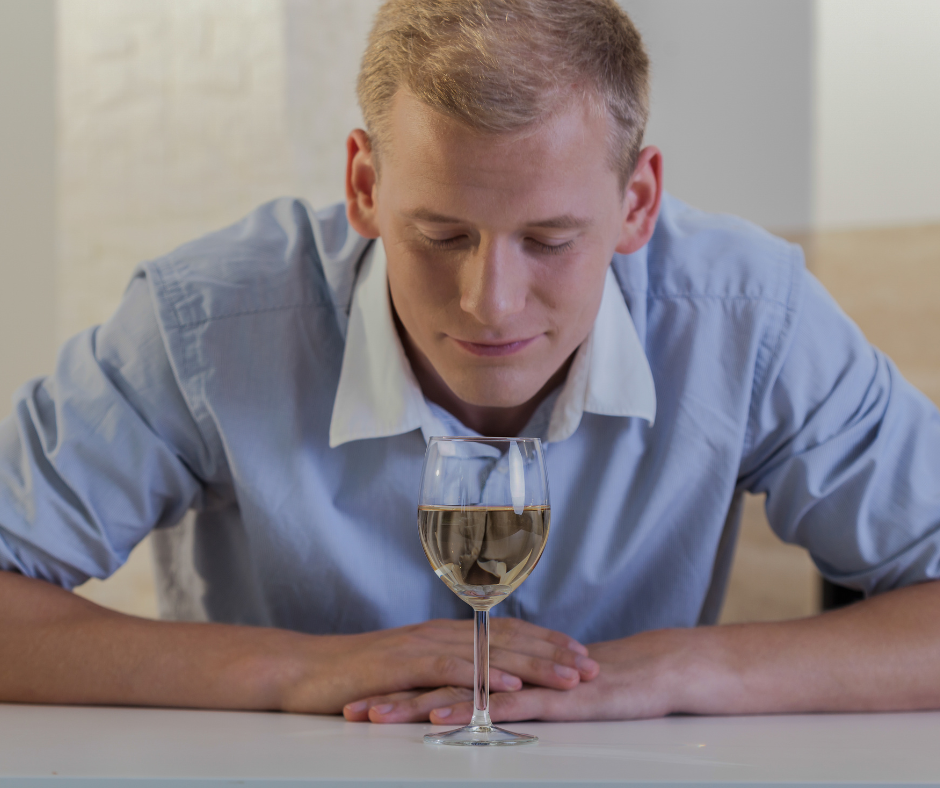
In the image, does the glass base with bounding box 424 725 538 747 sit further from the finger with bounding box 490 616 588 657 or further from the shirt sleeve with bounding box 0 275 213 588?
the shirt sleeve with bounding box 0 275 213 588

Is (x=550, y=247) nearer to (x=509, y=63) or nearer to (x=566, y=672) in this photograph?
(x=509, y=63)

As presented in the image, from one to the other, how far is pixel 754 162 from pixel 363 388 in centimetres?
231

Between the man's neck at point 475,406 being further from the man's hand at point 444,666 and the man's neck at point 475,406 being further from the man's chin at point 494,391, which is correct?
the man's hand at point 444,666

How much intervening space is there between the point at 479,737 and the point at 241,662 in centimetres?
34

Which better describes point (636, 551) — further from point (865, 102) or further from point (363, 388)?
point (865, 102)

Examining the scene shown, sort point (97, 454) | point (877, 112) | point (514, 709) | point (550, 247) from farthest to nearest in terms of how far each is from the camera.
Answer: point (877, 112) → point (97, 454) → point (550, 247) → point (514, 709)

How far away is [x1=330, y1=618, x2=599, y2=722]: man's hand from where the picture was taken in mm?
982

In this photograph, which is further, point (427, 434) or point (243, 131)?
point (243, 131)

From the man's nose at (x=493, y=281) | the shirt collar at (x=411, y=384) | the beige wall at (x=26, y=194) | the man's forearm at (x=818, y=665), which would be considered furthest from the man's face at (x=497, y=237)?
the beige wall at (x=26, y=194)

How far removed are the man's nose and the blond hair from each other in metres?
0.12

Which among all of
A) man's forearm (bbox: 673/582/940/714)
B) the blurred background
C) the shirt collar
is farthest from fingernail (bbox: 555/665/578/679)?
the blurred background

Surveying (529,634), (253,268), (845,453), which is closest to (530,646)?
(529,634)

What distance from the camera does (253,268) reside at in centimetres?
139

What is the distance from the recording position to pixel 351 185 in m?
1.27
